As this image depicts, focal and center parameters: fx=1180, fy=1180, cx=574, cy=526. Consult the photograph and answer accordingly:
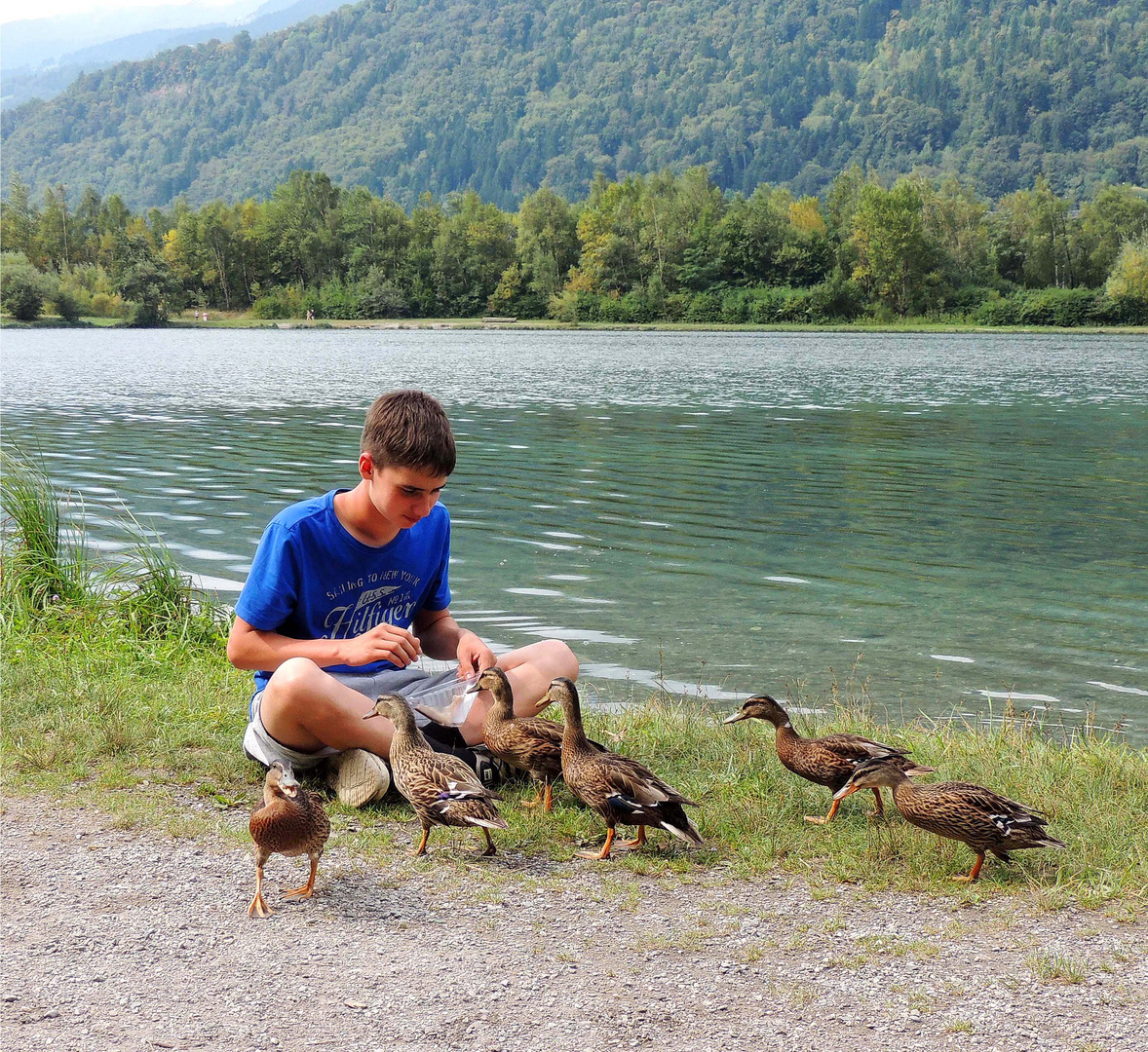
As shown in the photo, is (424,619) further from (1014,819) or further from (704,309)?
(704,309)

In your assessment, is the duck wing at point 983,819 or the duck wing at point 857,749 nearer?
the duck wing at point 983,819

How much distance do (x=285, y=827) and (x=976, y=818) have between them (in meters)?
2.84

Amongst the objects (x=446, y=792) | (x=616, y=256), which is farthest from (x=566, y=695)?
(x=616, y=256)

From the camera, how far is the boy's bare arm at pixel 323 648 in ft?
17.5

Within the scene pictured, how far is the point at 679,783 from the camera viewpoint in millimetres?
6160

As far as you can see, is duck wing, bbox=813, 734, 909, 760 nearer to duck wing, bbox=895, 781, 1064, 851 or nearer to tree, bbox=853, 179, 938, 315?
duck wing, bbox=895, 781, 1064, 851

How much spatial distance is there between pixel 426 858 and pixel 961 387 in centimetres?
4449

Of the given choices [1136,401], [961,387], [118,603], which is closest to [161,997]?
[118,603]

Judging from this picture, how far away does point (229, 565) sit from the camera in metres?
14.9

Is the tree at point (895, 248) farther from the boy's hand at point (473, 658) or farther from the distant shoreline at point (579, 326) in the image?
the boy's hand at point (473, 658)

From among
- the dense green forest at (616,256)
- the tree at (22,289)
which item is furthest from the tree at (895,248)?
the tree at (22,289)

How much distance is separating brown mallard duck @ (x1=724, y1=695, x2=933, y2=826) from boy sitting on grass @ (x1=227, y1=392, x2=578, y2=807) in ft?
4.54

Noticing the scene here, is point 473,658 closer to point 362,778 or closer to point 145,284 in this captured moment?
point 362,778

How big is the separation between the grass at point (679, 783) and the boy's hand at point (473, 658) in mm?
696
